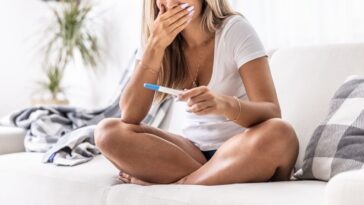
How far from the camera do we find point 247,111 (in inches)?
63.0

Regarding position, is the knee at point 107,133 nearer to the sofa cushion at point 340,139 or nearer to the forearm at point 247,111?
the forearm at point 247,111

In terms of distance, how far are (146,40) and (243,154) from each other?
591mm

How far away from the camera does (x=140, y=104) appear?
1.86 metres

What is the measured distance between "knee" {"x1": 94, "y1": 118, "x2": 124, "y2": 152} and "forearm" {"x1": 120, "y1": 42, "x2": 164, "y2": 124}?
90 millimetres

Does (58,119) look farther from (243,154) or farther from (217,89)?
(243,154)

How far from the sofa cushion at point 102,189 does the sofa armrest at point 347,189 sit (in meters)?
0.22

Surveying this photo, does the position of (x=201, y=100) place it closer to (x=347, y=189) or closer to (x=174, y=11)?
(x=174, y=11)

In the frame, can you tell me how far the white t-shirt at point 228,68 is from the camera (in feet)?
5.91

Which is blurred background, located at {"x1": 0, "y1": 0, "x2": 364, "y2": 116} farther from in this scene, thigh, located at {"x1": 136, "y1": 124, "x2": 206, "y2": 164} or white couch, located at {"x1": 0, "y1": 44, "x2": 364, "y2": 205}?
thigh, located at {"x1": 136, "y1": 124, "x2": 206, "y2": 164}

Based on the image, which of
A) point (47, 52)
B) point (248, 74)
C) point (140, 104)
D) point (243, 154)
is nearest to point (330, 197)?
point (243, 154)

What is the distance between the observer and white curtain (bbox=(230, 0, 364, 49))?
8.54 feet

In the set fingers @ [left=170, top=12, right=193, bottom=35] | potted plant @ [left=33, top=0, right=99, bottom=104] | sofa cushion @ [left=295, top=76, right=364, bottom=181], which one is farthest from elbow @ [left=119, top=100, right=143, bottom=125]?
potted plant @ [left=33, top=0, right=99, bottom=104]

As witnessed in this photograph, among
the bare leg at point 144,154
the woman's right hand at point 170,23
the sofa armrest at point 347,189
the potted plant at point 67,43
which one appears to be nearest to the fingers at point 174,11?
the woman's right hand at point 170,23

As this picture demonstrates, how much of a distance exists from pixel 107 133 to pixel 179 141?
9.5 inches
